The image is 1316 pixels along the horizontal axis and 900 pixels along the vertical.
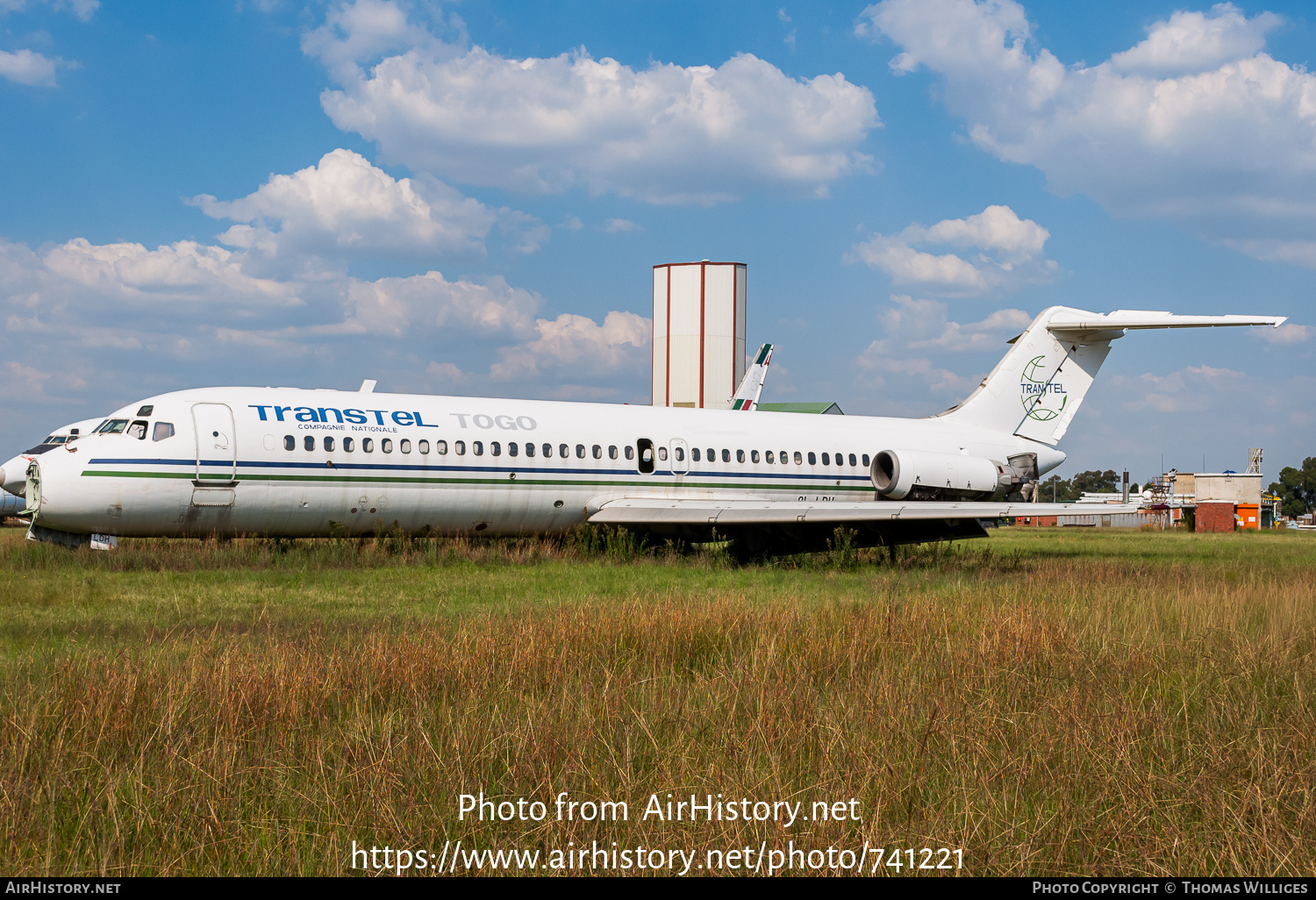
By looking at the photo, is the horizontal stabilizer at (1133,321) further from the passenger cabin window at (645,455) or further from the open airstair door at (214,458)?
the open airstair door at (214,458)

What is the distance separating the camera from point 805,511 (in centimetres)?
1839

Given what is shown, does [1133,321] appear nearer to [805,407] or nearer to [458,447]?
[458,447]

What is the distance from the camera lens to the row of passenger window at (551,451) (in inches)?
647

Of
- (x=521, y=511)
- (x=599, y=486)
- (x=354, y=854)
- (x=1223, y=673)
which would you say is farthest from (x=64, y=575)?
(x=1223, y=673)

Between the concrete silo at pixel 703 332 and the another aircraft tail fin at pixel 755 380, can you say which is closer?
the another aircraft tail fin at pixel 755 380

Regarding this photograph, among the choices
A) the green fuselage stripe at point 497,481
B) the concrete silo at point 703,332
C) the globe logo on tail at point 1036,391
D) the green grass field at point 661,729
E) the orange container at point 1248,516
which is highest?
the concrete silo at point 703,332

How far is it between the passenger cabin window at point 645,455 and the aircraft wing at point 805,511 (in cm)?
56

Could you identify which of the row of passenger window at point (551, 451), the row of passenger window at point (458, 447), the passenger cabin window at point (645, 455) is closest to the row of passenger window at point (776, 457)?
the row of passenger window at point (551, 451)

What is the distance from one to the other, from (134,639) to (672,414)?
43.6 feet

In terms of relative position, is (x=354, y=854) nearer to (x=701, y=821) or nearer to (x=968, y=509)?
(x=701, y=821)

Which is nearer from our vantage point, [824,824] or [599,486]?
[824,824]

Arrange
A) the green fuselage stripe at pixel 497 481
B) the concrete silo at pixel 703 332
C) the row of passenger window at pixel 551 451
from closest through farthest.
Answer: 1. the green fuselage stripe at pixel 497 481
2. the row of passenger window at pixel 551 451
3. the concrete silo at pixel 703 332

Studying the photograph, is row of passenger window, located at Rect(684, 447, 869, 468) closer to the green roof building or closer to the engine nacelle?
the engine nacelle
